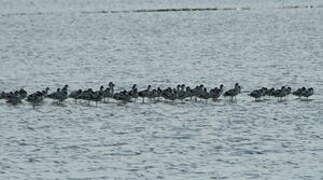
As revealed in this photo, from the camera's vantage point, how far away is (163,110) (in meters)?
29.1

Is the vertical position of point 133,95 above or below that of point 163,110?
above

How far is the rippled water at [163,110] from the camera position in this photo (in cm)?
2138

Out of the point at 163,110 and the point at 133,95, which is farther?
the point at 133,95

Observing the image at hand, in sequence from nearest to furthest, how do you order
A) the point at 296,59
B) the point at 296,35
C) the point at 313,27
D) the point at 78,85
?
the point at 78,85 < the point at 296,59 < the point at 296,35 < the point at 313,27

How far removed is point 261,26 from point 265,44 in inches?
690

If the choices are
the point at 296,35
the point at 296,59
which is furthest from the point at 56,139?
the point at 296,35

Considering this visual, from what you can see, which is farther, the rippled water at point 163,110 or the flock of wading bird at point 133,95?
the flock of wading bird at point 133,95

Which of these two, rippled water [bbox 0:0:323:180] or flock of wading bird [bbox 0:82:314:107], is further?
flock of wading bird [bbox 0:82:314:107]

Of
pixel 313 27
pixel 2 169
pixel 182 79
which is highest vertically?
pixel 313 27

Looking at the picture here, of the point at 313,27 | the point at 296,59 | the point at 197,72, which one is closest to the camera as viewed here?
the point at 197,72

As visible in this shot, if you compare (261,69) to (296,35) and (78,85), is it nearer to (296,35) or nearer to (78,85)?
(78,85)

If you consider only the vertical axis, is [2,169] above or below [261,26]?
below

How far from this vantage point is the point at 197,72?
4156 cm

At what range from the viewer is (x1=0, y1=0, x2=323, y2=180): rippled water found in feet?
70.1
